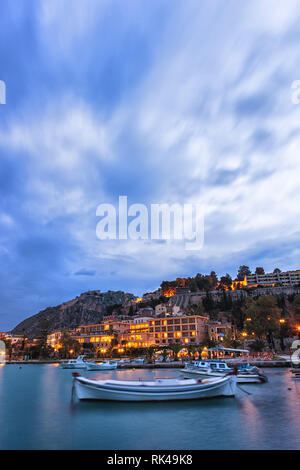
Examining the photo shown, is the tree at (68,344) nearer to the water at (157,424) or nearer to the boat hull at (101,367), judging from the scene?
the boat hull at (101,367)

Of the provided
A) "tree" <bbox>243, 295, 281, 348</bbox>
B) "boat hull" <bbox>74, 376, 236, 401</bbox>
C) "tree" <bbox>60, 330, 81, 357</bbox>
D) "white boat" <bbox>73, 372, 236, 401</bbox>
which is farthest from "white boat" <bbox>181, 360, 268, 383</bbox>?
"tree" <bbox>60, 330, 81, 357</bbox>

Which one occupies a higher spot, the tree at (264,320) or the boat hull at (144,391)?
the tree at (264,320)

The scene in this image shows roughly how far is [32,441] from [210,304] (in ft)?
419

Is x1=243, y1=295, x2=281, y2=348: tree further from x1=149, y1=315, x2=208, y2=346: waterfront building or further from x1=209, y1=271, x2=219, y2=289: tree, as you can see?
x1=209, y1=271, x2=219, y2=289: tree

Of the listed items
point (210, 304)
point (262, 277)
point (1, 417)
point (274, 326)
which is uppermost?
point (262, 277)

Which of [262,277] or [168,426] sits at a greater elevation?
[262,277]

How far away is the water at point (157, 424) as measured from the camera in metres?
15.9

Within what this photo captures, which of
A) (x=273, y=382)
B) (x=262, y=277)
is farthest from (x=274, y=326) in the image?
(x=262, y=277)

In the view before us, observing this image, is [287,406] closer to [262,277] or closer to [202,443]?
[202,443]

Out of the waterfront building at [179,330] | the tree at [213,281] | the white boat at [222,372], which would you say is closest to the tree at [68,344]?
the waterfront building at [179,330]

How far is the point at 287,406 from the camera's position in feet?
78.6

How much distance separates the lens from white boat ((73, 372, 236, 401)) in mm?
23953
